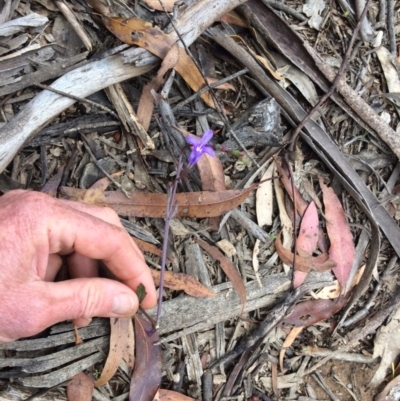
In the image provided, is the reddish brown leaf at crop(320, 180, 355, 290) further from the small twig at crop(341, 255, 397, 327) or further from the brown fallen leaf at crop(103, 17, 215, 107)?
the brown fallen leaf at crop(103, 17, 215, 107)

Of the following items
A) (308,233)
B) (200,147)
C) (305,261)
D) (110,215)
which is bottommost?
(305,261)

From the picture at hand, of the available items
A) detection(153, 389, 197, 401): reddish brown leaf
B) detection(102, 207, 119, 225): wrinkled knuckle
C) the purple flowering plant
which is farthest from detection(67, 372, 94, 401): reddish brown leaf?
detection(102, 207, 119, 225): wrinkled knuckle

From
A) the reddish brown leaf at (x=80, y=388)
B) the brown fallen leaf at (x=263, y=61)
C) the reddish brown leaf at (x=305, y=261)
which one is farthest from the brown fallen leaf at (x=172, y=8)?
the reddish brown leaf at (x=80, y=388)

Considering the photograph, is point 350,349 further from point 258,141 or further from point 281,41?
point 281,41

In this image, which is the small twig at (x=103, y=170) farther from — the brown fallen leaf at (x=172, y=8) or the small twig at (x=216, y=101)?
the brown fallen leaf at (x=172, y=8)

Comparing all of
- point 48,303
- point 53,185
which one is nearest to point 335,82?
point 53,185

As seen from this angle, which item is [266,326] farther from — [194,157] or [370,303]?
[194,157]
